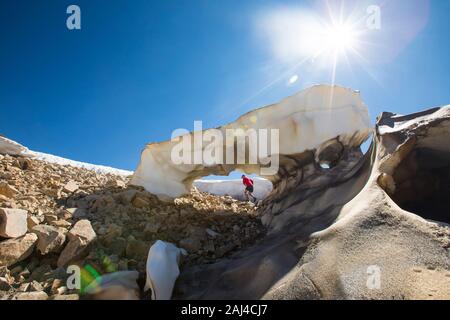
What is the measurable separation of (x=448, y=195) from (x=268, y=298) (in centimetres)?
236

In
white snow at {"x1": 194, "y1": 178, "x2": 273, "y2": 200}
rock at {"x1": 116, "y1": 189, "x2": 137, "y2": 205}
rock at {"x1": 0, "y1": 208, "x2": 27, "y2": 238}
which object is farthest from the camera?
white snow at {"x1": 194, "y1": 178, "x2": 273, "y2": 200}

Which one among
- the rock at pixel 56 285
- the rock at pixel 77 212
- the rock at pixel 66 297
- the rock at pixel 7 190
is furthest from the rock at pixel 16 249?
the rock at pixel 7 190

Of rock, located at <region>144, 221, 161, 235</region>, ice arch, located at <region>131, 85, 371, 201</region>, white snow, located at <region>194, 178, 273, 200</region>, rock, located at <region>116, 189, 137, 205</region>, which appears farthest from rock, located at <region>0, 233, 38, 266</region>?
white snow, located at <region>194, 178, 273, 200</region>

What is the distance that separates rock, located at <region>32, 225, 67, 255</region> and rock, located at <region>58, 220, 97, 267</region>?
0.24 ft

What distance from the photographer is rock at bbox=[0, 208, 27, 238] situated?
9.57ft

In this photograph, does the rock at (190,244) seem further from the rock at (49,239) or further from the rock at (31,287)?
the rock at (31,287)

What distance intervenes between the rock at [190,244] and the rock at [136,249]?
1.39 ft

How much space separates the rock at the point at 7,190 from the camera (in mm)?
3663

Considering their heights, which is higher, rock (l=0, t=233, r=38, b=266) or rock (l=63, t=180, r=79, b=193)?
rock (l=63, t=180, r=79, b=193)

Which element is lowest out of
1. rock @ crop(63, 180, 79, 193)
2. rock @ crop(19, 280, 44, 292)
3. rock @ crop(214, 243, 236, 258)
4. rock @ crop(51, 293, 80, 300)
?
rock @ crop(51, 293, 80, 300)

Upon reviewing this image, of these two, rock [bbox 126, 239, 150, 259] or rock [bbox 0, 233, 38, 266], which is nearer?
rock [bbox 0, 233, 38, 266]

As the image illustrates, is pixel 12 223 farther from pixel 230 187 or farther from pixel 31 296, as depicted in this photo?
pixel 230 187

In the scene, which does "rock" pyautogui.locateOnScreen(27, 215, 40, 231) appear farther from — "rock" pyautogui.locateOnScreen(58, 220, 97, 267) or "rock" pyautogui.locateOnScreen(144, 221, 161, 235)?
"rock" pyautogui.locateOnScreen(144, 221, 161, 235)
